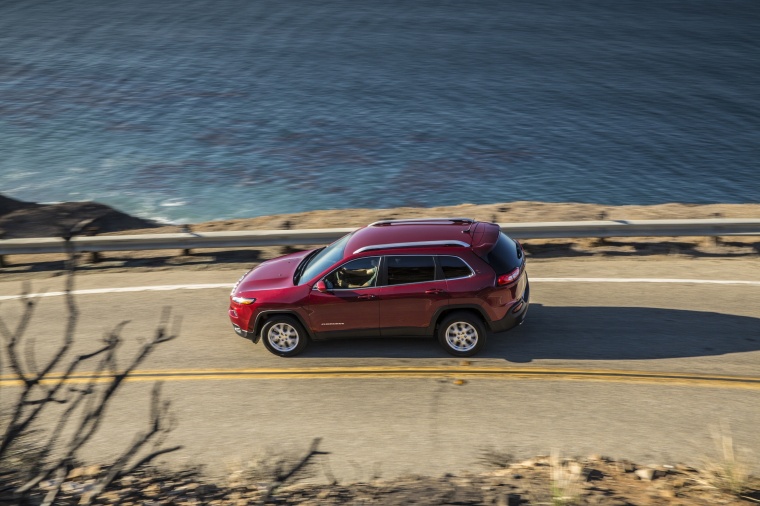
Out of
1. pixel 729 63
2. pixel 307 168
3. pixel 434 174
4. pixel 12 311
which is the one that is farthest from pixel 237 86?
pixel 12 311

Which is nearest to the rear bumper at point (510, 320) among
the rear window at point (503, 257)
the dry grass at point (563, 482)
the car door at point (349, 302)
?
the rear window at point (503, 257)

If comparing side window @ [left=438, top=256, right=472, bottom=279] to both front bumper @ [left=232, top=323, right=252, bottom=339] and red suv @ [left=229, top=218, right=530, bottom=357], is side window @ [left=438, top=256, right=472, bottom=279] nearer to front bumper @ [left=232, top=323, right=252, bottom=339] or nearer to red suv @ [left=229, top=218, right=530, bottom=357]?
red suv @ [left=229, top=218, right=530, bottom=357]

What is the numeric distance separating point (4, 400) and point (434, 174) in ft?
55.3

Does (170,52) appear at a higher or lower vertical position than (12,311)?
higher

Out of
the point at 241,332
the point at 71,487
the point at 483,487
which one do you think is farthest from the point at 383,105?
the point at 483,487

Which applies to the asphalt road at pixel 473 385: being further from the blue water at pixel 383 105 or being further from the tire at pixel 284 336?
the blue water at pixel 383 105

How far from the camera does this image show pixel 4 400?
32.8ft

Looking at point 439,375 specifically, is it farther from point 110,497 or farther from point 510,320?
point 110,497

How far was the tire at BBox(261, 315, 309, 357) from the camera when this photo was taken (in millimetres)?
10578

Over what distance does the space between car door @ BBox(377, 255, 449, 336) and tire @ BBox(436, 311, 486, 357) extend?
0.70 feet

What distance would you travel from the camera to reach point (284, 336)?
10672mm

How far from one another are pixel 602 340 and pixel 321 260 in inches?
152

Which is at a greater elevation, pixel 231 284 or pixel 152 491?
pixel 231 284

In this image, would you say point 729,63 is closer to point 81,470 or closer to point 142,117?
point 142,117
